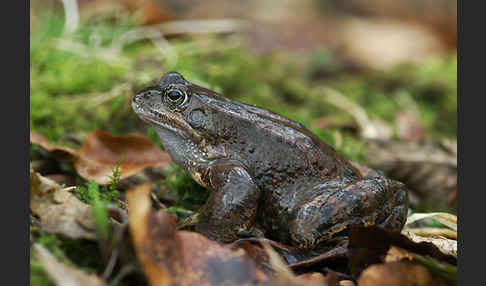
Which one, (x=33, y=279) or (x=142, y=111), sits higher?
(x=142, y=111)

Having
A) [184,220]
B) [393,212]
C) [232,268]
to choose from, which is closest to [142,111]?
[184,220]

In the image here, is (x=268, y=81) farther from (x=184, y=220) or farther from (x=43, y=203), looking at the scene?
(x=43, y=203)

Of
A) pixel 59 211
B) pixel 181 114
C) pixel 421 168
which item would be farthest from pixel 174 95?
pixel 421 168

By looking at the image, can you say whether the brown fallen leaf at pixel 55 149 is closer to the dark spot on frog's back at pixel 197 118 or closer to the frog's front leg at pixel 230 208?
the dark spot on frog's back at pixel 197 118

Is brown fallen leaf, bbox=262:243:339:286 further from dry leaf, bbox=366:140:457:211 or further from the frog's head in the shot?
dry leaf, bbox=366:140:457:211

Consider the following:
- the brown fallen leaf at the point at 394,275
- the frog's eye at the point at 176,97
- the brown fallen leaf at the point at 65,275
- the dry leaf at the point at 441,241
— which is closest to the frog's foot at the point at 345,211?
the dry leaf at the point at 441,241

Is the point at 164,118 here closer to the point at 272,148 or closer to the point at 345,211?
the point at 272,148
